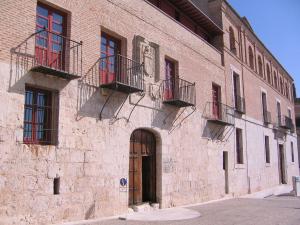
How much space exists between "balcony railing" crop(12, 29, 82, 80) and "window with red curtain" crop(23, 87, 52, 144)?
0.64 metres

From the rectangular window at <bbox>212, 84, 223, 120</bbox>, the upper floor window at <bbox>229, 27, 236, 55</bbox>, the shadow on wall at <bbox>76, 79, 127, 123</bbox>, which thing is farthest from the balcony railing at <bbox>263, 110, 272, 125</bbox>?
the shadow on wall at <bbox>76, 79, 127, 123</bbox>

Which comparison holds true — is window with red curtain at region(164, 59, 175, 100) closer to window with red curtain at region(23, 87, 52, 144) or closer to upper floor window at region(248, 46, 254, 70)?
window with red curtain at region(23, 87, 52, 144)

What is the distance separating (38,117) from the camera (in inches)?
352

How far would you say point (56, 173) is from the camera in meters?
8.91

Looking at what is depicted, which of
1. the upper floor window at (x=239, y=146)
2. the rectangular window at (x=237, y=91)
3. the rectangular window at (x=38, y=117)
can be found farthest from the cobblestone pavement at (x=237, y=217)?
the rectangular window at (x=237, y=91)

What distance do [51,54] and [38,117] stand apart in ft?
5.76

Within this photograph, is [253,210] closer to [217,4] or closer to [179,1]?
[179,1]

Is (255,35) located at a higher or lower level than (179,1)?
higher

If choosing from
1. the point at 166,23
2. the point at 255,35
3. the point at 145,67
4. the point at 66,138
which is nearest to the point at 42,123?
the point at 66,138

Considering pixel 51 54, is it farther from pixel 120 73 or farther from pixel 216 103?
pixel 216 103

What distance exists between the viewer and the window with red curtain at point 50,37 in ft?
30.0

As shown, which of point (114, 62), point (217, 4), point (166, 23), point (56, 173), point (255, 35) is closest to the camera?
point (56, 173)

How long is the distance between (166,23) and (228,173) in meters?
8.37

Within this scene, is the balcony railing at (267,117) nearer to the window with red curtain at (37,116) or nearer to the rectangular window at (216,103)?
the rectangular window at (216,103)
